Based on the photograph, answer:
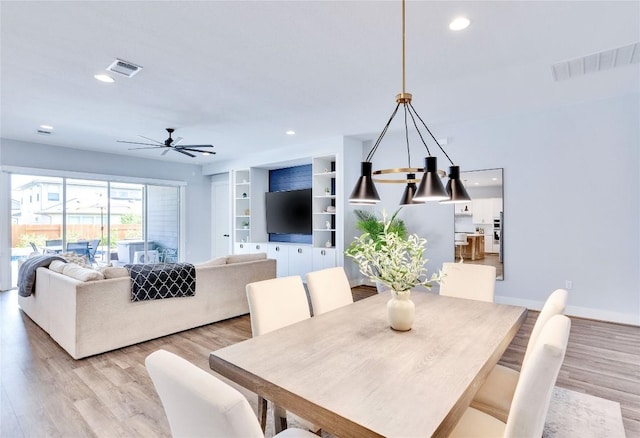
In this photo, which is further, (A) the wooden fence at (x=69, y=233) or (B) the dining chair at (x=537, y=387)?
(A) the wooden fence at (x=69, y=233)

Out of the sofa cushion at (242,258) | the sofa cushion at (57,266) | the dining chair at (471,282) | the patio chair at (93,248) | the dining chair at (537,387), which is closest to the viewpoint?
the dining chair at (537,387)

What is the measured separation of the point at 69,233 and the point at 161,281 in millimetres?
4564

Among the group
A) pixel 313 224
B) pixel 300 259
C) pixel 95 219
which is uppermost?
pixel 95 219

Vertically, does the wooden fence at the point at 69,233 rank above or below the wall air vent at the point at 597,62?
below

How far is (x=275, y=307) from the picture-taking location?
2.03 meters

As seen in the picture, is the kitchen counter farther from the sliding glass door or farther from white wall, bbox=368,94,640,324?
the sliding glass door

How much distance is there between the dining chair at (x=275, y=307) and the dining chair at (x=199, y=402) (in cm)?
94

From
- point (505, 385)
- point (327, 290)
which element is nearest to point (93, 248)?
point (327, 290)

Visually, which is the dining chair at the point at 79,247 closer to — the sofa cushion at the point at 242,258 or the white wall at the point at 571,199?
the sofa cushion at the point at 242,258

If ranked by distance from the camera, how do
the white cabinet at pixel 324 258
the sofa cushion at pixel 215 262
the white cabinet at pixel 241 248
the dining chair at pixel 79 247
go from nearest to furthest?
1. the sofa cushion at pixel 215 262
2. the white cabinet at pixel 324 258
3. the dining chair at pixel 79 247
4. the white cabinet at pixel 241 248

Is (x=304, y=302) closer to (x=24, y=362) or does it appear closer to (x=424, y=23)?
(x=424, y=23)

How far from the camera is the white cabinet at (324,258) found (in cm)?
598

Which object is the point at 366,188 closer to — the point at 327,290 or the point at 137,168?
the point at 327,290

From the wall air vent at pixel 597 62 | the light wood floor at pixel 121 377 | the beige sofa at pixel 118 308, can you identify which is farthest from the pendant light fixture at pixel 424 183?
the beige sofa at pixel 118 308
